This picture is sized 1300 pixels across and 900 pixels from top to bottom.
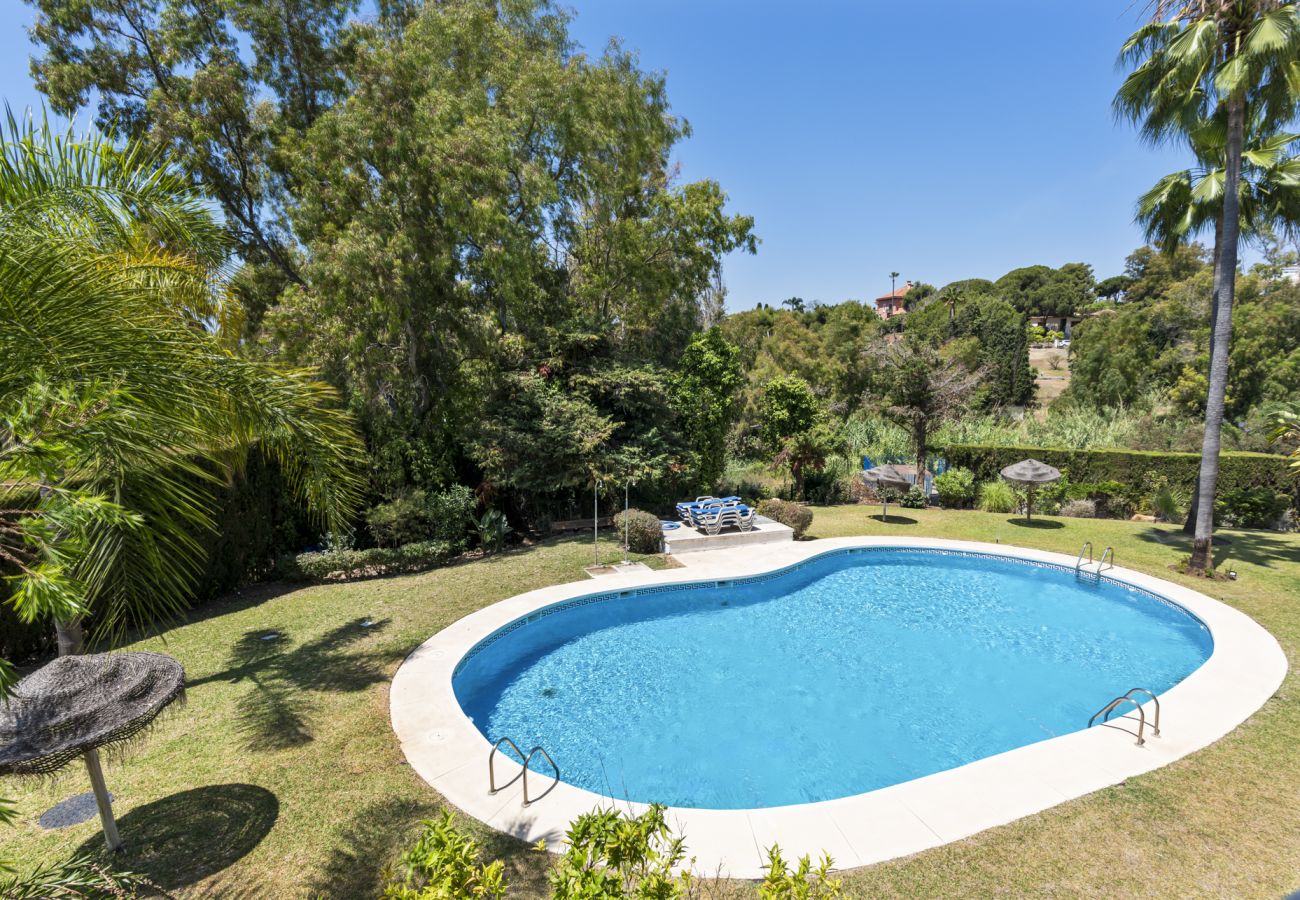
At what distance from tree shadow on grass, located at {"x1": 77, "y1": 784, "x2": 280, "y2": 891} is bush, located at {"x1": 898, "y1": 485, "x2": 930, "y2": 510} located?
19290 mm

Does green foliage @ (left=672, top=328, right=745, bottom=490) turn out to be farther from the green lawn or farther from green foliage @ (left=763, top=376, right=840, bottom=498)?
the green lawn

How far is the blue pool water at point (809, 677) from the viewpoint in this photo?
269 inches

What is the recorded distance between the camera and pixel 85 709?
3.98 metres

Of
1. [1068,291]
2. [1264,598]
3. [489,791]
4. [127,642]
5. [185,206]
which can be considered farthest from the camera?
[1068,291]

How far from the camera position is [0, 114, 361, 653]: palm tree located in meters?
2.50

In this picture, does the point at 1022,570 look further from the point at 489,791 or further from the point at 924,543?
the point at 489,791

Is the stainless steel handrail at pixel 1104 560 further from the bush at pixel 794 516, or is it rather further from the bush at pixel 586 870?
the bush at pixel 586 870

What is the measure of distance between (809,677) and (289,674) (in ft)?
25.2

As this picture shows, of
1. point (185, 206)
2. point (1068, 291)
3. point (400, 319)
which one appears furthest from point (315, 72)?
point (1068, 291)

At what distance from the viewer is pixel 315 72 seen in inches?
601

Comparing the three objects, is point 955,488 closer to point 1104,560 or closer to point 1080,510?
point 1080,510

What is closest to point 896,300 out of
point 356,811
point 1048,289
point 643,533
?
point 1048,289

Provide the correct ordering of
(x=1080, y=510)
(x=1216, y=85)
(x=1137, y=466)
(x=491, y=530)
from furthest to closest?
(x=1080, y=510) → (x=1137, y=466) → (x=491, y=530) → (x=1216, y=85)

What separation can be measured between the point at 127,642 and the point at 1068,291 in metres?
94.9
